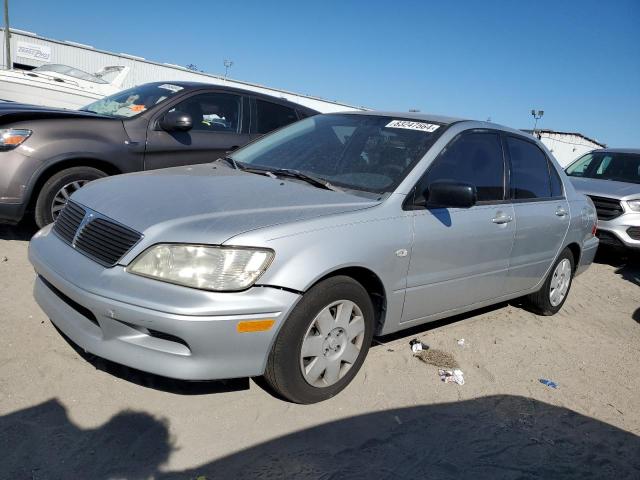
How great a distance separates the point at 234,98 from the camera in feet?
20.1

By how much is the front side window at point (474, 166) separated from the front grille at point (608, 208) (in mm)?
4299

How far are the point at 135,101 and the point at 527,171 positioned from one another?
4.01 m

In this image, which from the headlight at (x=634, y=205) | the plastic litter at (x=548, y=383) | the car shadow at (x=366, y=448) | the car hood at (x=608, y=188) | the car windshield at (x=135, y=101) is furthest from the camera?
the car hood at (x=608, y=188)

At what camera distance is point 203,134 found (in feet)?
18.9

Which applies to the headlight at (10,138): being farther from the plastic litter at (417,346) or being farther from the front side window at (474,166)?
the plastic litter at (417,346)

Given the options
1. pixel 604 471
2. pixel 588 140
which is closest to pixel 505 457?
pixel 604 471

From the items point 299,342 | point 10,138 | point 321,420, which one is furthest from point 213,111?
point 321,420

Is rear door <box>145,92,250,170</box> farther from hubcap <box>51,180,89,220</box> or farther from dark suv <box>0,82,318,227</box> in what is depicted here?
hubcap <box>51,180,89,220</box>

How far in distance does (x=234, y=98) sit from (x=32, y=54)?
2380cm

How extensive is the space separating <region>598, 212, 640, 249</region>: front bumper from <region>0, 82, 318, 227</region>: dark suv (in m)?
4.64

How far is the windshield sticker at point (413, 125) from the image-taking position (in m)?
3.77

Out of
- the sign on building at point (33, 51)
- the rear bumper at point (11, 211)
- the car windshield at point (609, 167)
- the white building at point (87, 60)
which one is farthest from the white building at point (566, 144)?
the rear bumper at point (11, 211)

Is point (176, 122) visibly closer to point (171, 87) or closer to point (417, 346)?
point (171, 87)

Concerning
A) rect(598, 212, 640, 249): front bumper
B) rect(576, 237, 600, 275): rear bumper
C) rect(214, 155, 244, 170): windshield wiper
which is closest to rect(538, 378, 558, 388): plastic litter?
rect(576, 237, 600, 275): rear bumper
